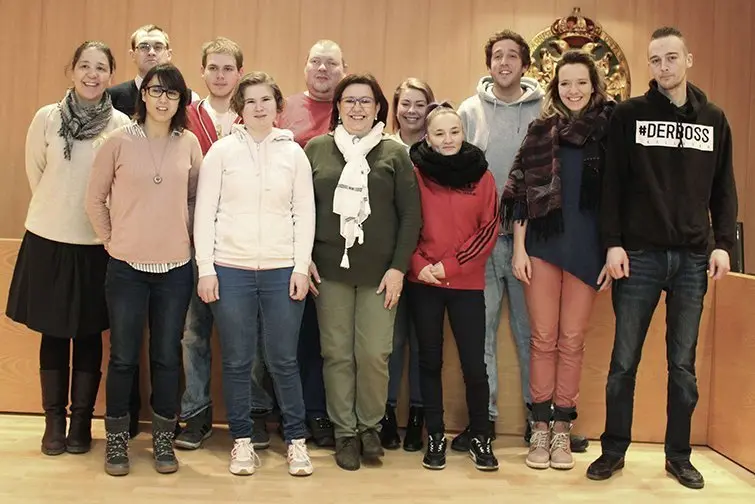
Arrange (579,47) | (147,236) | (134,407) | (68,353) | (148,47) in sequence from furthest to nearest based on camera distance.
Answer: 1. (579,47)
2. (148,47)
3. (134,407)
4. (68,353)
5. (147,236)

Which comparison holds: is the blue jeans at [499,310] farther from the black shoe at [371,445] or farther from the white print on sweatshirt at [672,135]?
the white print on sweatshirt at [672,135]

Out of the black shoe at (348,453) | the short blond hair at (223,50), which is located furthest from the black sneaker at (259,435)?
the short blond hair at (223,50)

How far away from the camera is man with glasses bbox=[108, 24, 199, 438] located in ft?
9.84

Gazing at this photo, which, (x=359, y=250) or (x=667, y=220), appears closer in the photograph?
(x=667, y=220)

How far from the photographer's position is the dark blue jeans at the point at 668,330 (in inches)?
101

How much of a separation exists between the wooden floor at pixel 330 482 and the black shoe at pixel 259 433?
5cm

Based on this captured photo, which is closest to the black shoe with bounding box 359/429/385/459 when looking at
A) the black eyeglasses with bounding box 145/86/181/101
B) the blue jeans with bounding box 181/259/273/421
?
the blue jeans with bounding box 181/259/273/421

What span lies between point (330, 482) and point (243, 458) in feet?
1.03

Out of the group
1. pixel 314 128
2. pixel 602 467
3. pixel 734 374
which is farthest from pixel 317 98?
pixel 734 374

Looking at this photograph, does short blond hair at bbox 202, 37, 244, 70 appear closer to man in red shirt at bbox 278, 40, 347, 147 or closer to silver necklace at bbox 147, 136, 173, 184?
man in red shirt at bbox 278, 40, 347, 147

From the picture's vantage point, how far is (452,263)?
2635 millimetres

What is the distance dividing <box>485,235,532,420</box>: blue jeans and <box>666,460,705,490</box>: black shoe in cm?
54

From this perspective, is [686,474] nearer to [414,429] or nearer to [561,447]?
[561,447]

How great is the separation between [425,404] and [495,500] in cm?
45
